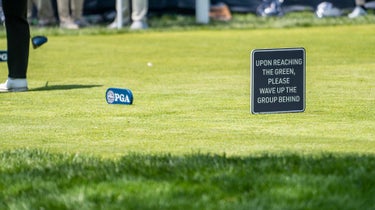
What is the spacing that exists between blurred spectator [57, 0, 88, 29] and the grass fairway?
239 inches

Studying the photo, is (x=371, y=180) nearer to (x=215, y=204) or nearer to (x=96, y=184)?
(x=215, y=204)

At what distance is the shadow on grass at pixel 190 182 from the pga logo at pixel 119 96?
118 inches

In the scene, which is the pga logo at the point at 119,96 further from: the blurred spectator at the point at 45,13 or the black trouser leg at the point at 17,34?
the blurred spectator at the point at 45,13

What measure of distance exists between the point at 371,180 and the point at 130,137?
2336mm

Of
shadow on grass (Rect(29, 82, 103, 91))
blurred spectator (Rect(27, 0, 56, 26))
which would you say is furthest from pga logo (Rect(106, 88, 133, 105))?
blurred spectator (Rect(27, 0, 56, 26))

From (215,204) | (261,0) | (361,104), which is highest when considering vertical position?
(215,204)

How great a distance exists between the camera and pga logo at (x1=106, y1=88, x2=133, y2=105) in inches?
385

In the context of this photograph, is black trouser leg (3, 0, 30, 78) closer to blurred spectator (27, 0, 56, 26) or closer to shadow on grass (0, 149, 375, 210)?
shadow on grass (0, 149, 375, 210)

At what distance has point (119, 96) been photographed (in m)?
9.85

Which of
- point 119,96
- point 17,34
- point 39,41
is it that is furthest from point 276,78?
point 39,41

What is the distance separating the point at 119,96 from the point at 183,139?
2.26 m

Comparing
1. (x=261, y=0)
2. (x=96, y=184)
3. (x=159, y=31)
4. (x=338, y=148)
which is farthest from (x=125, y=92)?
(x=261, y=0)

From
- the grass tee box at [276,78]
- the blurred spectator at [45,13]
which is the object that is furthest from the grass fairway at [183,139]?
the blurred spectator at [45,13]

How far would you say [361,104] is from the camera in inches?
378
